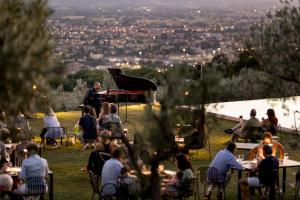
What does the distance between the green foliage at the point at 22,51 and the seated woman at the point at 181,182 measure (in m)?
4.13

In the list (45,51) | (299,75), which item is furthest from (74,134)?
(45,51)

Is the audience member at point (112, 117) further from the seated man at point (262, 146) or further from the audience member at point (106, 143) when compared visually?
the seated man at point (262, 146)

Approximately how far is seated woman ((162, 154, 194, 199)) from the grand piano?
35.7 ft

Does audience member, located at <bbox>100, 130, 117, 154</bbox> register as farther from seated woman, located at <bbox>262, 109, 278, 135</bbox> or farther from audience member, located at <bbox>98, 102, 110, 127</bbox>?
seated woman, located at <bbox>262, 109, 278, 135</bbox>

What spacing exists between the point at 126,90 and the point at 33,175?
39.4 feet

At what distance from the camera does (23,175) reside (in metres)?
12.4

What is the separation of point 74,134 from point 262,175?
859 cm

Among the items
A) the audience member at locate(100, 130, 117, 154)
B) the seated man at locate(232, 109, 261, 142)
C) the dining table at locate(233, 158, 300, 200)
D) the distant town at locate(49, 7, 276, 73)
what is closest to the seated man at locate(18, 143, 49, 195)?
the audience member at locate(100, 130, 117, 154)

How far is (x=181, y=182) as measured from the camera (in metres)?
12.1

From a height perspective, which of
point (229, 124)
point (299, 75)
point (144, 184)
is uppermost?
point (299, 75)

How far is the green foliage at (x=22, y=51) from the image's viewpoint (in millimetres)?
7762

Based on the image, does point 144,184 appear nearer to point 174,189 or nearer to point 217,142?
point 174,189

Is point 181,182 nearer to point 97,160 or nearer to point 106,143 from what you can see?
point 97,160

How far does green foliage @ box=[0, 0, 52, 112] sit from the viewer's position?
776cm
